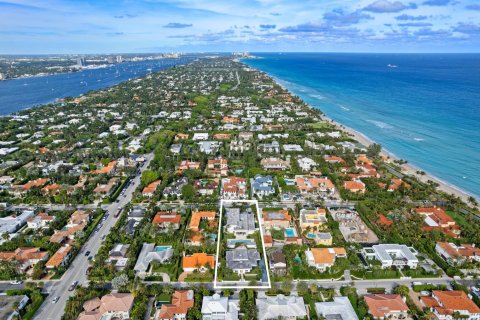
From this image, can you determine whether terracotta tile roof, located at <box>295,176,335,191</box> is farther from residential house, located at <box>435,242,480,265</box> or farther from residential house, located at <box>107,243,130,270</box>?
residential house, located at <box>107,243,130,270</box>

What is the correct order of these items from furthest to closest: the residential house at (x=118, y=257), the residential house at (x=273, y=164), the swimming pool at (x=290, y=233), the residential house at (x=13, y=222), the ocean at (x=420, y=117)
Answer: the ocean at (x=420, y=117)
the residential house at (x=273, y=164)
the residential house at (x=13, y=222)
the swimming pool at (x=290, y=233)
the residential house at (x=118, y=257)

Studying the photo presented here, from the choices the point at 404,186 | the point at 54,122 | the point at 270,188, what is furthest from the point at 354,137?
the point at 54,122

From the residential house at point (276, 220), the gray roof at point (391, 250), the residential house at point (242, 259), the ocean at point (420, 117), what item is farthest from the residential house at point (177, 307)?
the ocean at point (420, 117)

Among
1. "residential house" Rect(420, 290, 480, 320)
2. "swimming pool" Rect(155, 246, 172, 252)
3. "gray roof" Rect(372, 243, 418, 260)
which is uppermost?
"swimming pool" Rect(155, 246, 172, 252)

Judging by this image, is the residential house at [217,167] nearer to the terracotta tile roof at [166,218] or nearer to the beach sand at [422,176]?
the terracotta tile roof at [166,218]

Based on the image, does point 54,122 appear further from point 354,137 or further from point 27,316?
point 354,137

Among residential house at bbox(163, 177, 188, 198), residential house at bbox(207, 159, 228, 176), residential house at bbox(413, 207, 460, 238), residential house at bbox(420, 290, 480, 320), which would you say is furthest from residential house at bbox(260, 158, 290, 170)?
residential house at bbox(420, 290, 480, 320)

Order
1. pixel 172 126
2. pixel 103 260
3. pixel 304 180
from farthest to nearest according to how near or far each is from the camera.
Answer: pixel 172 126 → pixel 304 180 → pixel 103 260
